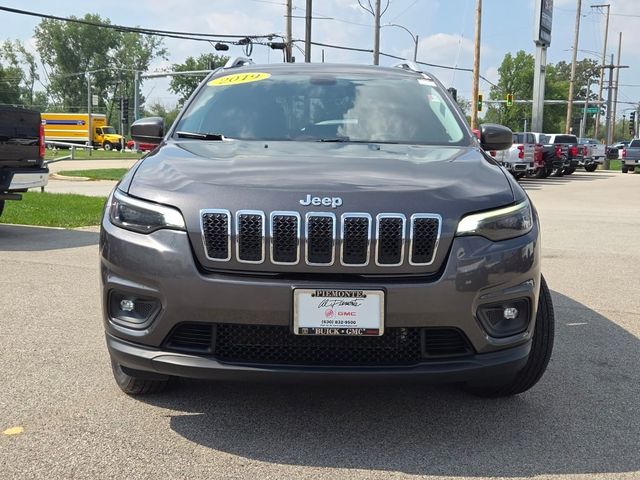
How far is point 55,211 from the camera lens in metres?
11.7

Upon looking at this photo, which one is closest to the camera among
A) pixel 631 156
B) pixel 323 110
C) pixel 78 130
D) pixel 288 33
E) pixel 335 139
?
pixel 335 139

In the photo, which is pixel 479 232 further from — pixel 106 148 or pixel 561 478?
pixel 106 148

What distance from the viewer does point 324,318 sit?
2.78 meters

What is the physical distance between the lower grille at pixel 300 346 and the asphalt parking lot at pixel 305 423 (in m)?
0.14

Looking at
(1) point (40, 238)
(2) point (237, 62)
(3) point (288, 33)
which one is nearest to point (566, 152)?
(3) point (288, 33)

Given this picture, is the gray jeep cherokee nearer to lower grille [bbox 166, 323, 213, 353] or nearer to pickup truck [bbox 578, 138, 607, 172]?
lower grille [bbox 166, 323, 213, 353]

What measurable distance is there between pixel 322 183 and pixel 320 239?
0.28 m

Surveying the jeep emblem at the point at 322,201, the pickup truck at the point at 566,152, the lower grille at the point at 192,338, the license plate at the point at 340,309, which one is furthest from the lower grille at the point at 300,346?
the pickup truck at the point at 566,152

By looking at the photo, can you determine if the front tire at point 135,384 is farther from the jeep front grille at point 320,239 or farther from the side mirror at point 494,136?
the side mirror at point 494,136

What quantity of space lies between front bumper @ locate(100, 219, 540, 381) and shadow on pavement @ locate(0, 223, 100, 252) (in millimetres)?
5692

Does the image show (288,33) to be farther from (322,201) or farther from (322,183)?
(322,201)

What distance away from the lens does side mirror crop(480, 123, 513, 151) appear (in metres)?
4.62

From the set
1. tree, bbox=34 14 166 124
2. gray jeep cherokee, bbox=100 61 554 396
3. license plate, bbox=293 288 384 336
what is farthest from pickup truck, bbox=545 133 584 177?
tree, bbox=34 14 166 124

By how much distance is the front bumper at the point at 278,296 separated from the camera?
2779mm
